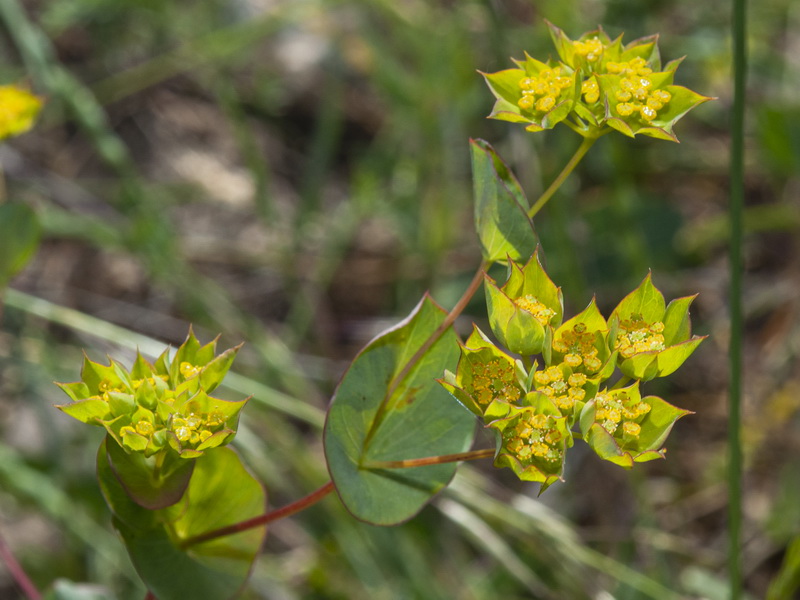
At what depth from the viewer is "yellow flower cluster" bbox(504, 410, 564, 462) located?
866mm

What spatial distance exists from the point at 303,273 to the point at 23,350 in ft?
2.70

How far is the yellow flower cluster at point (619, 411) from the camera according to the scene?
0.88m

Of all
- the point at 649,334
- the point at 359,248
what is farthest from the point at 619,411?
the point at 359,248

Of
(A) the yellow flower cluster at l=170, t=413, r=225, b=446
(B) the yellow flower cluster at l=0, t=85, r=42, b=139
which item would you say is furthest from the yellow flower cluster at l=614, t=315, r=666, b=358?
(B) the yellow flower cluster at l=0, t=85, r=42, b=139

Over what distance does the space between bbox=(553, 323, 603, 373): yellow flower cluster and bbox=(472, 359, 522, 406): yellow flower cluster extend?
0.06 m

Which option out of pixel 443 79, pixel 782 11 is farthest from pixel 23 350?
pixel 782 11

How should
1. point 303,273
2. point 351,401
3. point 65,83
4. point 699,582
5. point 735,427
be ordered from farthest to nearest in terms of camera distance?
point 303,273 < point 65,83 < point 699,582 < point 735,427 < point 351,401

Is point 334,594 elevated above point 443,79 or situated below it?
below

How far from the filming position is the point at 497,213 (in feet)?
3.48

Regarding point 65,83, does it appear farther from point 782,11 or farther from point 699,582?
point 782,11

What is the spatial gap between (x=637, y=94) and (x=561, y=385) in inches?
14.3

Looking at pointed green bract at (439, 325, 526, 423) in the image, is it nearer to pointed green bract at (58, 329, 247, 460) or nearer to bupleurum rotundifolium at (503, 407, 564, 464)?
bupleurum rotundifolium at (503, 407, 564, 464)

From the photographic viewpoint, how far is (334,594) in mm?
1966

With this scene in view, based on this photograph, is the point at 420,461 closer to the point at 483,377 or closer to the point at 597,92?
the point at 483,377
